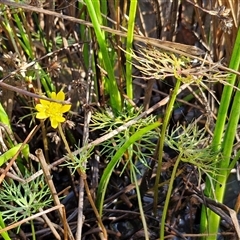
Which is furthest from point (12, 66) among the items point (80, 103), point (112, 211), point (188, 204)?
point (188, 204)

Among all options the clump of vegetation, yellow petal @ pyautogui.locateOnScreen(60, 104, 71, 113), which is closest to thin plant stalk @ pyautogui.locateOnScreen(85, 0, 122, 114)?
the clump of vegetation

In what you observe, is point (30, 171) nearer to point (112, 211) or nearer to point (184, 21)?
point (112, 211)

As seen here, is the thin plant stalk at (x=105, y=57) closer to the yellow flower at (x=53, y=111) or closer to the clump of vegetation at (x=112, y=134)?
the clump of vegetation at (x=112, y=134)

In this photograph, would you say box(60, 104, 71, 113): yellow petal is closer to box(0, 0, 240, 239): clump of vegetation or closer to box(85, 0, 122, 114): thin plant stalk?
box(0, 0, 240, 239): clump of vegetation

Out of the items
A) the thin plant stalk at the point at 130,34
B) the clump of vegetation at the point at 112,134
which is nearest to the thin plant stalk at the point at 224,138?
the clump of vegetation at the point at 112,134

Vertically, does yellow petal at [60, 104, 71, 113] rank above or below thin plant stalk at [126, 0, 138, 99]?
below

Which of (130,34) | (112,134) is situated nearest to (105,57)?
(130,34)

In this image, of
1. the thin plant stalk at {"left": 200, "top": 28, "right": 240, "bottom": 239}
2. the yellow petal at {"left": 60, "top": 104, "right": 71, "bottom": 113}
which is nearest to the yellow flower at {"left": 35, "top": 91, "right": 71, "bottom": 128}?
the yellow petal at {"left": 60, "top": 104, "right": 71, "bottom": 113}

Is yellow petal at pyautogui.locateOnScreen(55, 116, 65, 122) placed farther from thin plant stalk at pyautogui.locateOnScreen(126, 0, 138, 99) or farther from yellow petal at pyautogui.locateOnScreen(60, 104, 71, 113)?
thin plant stalk at pyautogui.locateOnScreen(126, 0, 138, 99)

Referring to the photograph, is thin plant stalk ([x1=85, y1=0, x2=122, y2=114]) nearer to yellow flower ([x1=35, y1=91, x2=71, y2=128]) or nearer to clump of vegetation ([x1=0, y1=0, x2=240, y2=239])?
clump of vegetation ([x1=0, y1=0, x2=240, y2=239])
